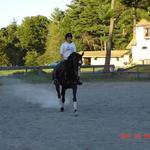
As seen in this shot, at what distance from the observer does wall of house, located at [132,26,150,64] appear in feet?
335

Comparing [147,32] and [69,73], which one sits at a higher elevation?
[147,32]

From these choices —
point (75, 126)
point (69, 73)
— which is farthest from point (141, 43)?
point (75, 126)

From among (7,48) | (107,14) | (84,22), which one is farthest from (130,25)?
(107,14)

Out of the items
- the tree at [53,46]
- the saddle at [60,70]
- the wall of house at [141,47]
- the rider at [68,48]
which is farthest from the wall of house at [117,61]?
the rider at [68,48]

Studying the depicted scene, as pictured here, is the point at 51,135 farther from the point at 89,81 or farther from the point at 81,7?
the point at 81,7

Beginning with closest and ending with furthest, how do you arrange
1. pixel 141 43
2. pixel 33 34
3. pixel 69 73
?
pixel 69 73 → pixel 141 43 → pixel 33 34

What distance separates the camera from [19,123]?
12.5 metres

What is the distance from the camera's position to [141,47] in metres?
103

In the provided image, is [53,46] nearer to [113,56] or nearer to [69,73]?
[113,56]

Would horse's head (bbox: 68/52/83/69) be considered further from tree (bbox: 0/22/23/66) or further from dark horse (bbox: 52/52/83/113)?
tree (bbox: 0/22/23/66)

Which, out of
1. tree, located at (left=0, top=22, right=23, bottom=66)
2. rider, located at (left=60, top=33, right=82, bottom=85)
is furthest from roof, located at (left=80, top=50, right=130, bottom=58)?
rider, located at (left=60, top=33, right=82, bottom=85)

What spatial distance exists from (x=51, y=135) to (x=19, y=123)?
89.7 inches

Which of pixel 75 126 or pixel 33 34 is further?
pixel 33 34
